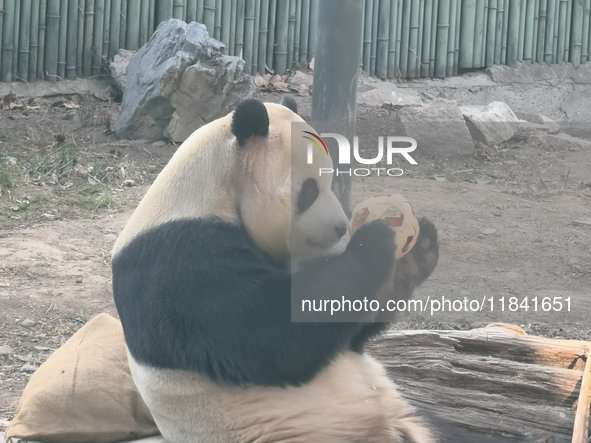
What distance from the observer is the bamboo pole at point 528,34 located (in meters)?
12.1

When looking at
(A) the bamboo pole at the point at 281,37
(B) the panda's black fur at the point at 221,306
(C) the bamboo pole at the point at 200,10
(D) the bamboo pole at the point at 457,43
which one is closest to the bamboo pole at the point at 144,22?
(C) the bamboo pole at the point at 200,10

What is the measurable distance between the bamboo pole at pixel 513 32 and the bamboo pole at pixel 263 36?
10.9 ft

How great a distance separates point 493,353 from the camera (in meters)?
4.01

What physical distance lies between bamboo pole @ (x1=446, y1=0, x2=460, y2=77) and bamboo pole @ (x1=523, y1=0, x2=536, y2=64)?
1.07 m

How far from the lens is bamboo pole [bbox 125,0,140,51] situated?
1036cm

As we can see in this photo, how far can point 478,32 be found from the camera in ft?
39.0

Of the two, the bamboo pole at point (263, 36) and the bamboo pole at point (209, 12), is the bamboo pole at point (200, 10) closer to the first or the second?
the bamboo pole at point (209, 12)

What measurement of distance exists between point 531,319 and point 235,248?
118 inches

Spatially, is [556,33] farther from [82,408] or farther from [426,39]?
[82,408]

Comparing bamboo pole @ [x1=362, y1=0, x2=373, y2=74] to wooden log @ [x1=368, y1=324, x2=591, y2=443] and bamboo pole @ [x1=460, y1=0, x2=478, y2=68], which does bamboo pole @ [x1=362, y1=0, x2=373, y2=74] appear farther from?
wooden log @ [x1=368, y1=324, x2=591, y2=443]

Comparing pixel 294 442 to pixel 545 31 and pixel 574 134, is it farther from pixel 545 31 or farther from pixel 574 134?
pixel 545 31

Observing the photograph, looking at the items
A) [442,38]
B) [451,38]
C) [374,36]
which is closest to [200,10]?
[374,36]

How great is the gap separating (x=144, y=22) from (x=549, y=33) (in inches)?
213

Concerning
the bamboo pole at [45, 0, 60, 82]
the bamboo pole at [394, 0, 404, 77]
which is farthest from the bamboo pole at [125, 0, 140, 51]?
the bamboo pole at [394, 0, 404, 77]
